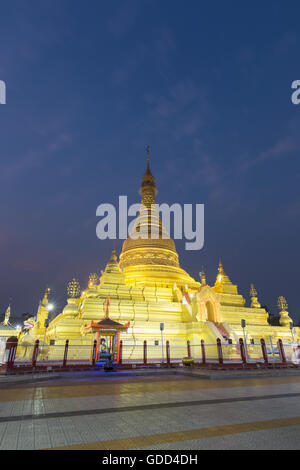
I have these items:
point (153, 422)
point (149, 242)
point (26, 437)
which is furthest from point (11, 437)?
point (149, 242)

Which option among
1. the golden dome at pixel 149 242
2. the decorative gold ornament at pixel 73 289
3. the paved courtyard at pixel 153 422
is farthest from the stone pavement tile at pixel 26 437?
the golden dome at pixel 149 242

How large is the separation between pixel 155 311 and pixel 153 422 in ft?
68.9

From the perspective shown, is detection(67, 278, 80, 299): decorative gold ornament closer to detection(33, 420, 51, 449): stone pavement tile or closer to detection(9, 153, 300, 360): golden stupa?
detection(9, 153, 300, 360): golden stupa

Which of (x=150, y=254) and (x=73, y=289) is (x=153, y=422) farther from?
(x=150, y=254)

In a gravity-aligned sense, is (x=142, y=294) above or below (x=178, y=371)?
above

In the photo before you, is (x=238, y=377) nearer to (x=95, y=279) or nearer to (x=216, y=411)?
(x=216, y=411)

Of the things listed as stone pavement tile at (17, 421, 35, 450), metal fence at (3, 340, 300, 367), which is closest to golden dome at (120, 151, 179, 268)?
metal fence at (3, 340, 300, 367)

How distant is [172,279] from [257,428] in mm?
26876

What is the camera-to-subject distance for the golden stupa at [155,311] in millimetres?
21297

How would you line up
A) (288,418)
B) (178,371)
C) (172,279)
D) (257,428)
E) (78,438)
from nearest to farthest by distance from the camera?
1. (78,438)
2. (257,428)
3. (288,418)
4. (178,371)
5. (172,279)

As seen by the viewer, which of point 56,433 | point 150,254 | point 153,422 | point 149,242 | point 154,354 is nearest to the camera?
point 56,433

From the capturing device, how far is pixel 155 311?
81.3ft

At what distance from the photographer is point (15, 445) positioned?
3.21m
